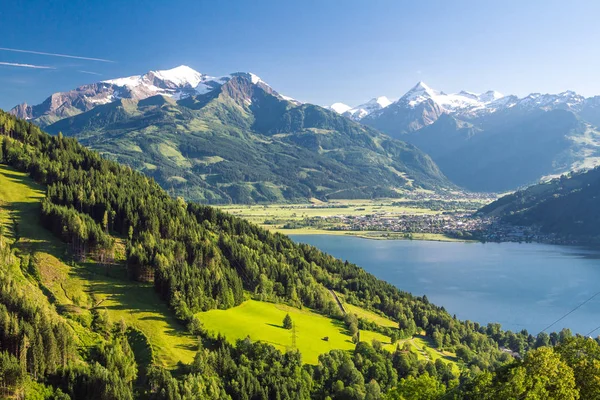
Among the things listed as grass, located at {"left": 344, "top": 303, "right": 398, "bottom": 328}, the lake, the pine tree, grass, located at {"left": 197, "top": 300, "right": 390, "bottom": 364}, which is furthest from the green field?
the lake

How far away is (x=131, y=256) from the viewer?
202ft

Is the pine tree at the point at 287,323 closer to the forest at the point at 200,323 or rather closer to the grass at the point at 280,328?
the grass at the point at 280,328

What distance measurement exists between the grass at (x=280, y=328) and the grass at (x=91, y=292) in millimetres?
5966

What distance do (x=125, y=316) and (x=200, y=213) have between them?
44707 millimetres

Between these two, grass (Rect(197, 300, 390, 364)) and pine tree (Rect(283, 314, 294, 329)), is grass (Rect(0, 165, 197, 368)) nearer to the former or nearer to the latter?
grass (Rect(197, 300, 390, 364))

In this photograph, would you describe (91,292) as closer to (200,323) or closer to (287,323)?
(200,323)

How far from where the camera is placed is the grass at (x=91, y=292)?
49.2m

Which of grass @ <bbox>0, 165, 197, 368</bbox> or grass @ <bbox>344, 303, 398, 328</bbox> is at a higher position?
grass @ <bbox>0, 165, 197, 368</bbox>

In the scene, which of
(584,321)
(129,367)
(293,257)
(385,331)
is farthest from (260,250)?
(584,321)

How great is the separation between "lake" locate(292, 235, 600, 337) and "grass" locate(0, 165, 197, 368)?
75.4 m

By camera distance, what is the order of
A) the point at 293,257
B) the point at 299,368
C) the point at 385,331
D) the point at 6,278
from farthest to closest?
the point at 293,257 < the point at 385,331 < the point at 299,368 < the point at 6,278

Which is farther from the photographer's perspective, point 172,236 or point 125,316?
point 172,236

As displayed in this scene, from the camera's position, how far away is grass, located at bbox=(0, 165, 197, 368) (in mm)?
49219

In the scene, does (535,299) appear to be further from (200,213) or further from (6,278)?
(6,278)
